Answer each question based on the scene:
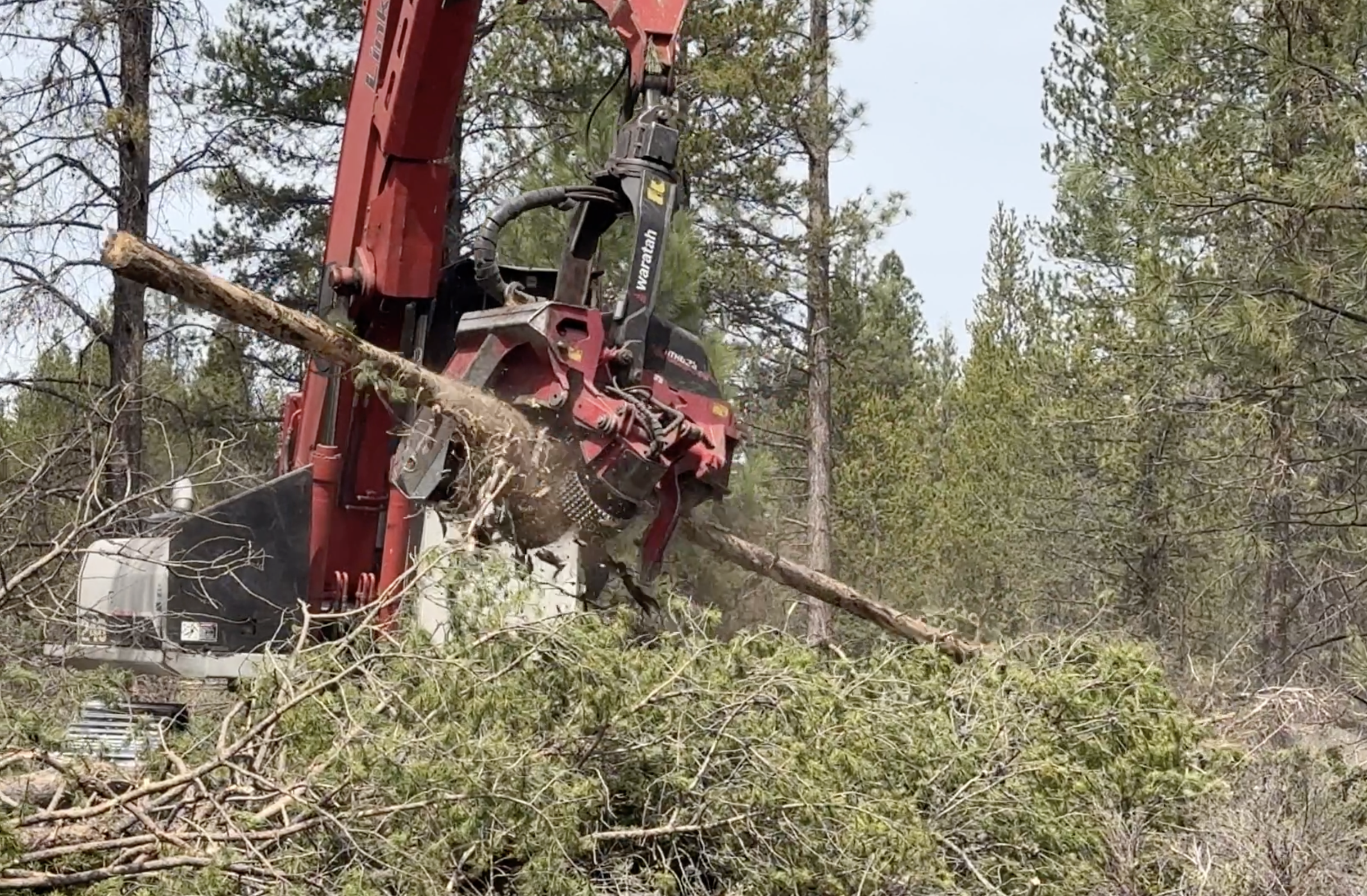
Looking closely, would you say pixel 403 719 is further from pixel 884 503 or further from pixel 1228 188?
pixel 884 503

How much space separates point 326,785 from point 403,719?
1.18ft

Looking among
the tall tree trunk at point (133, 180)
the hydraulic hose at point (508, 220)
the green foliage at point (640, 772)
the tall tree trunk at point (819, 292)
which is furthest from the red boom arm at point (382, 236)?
the tall tree trunk at point (819, 292)

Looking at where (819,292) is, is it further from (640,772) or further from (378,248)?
(640,772)

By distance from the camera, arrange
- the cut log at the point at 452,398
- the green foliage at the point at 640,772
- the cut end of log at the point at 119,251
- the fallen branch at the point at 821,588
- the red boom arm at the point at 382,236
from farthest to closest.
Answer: the fallen branch at the point at 821,588, the red boom arm at the point at 382,236, the cut log at the point at 452,398, the cut end of log at the point at 119,251, the green foliage at the point at 640,772

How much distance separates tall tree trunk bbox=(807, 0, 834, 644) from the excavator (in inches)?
329

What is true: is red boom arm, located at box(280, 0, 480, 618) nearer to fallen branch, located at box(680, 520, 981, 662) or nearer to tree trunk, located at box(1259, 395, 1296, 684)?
fallen branch, located at box(680, 520, 981, 662)

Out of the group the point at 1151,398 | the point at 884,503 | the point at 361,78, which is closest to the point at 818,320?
the point at 884,503

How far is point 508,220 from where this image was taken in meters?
6.33

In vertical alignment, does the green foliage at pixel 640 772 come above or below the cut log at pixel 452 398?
below

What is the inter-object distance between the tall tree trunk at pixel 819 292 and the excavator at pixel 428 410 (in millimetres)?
8367

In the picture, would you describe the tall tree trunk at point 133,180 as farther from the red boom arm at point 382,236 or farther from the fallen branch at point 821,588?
the fallen branch at point 821,588

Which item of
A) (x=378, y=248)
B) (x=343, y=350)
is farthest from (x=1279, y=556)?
(x=343, y=350)

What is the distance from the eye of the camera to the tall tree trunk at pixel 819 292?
14703 mm

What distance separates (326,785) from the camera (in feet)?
12.5
